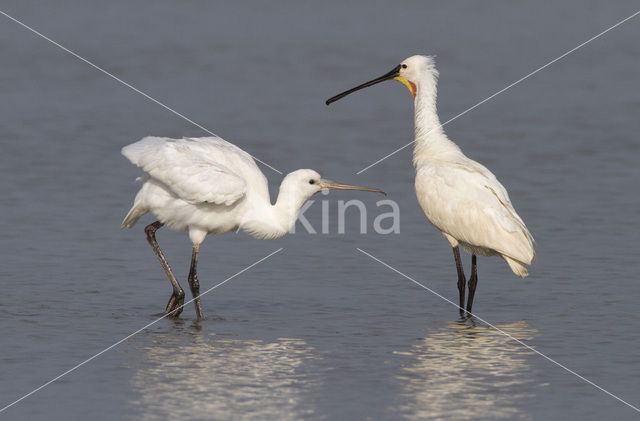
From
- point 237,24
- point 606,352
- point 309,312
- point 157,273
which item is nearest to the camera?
point 606,352

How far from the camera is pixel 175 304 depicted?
Answer: 10141 millimetres

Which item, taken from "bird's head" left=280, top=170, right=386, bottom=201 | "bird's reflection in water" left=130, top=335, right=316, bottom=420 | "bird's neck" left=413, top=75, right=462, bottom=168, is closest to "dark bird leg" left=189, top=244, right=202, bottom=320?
"bird's reflection in water" left=130, top=335, right=316, bottom=420

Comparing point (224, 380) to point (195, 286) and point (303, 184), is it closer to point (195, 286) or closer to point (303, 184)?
point (195, 286)

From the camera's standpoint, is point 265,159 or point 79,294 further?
point 265,159

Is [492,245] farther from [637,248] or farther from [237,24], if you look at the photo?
[237,24]

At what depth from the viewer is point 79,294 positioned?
10.4m

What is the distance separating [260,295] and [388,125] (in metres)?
8.27

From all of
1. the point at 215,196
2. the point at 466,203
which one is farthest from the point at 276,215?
the point at 466,203

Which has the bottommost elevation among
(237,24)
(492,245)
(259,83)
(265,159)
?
(492,245)

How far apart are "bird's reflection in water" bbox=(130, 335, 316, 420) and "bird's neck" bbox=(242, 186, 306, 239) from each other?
1603mm

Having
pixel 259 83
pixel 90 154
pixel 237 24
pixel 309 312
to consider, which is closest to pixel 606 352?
pixel 309 312

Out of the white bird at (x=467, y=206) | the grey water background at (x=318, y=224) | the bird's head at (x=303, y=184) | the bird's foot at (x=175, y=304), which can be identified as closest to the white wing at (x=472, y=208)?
the white bird at (x=467, y=206)

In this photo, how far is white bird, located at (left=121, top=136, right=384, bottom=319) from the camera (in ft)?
33.0

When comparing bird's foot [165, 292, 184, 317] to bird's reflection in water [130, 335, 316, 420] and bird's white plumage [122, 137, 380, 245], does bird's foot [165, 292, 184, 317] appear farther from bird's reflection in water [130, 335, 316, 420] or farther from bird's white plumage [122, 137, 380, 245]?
bird's reflection in water [130, 335, 316, 420]
